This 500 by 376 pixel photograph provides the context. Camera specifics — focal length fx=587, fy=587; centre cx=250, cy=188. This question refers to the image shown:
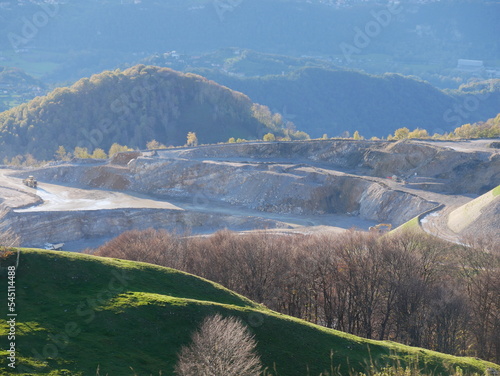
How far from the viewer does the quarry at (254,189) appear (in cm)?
8594

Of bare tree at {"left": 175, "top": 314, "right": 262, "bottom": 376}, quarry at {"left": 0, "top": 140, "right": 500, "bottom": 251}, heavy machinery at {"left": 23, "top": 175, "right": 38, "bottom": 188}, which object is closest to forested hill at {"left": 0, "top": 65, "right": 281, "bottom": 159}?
quarry at {"left": 0, "top": 140, "right": 500, "bottom": 251}

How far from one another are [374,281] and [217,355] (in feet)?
95.3

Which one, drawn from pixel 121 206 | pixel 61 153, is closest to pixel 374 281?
pixel 121 206

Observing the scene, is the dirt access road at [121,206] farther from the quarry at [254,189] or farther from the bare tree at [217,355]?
the bare tree at [217,355]

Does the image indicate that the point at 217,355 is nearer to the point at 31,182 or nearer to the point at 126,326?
the point at 126,326

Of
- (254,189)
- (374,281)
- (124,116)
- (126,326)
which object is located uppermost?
(124,116)

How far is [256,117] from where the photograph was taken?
193875 millimetres

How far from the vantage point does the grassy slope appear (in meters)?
25.3

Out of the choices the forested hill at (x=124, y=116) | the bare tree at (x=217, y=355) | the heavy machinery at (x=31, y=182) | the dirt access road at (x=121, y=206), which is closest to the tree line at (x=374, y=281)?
the bare tree at (x=217, y=355)

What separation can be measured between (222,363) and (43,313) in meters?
10.8

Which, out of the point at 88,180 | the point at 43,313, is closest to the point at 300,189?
the point at 88,180

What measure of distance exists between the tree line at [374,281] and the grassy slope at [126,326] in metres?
12.7

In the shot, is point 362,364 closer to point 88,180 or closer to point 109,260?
point 109,260

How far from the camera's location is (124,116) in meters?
187
